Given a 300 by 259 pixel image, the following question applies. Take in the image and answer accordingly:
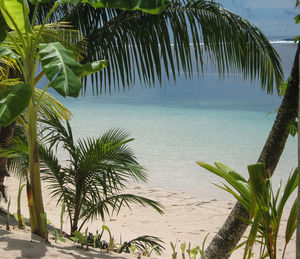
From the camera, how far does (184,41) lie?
167 inches

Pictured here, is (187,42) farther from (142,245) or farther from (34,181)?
(34,181)

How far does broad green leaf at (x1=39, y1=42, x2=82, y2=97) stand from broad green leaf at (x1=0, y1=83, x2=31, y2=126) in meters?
0.18

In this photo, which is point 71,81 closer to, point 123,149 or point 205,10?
point 123,149

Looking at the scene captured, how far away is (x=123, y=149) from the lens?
143 inches

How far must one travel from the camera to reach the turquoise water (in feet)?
32.3

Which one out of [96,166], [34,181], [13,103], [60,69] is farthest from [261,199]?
[96,166]

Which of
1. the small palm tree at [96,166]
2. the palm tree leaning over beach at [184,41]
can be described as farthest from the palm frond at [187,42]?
the small palm tree at [96,166]

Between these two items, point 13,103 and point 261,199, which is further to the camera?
point 13,103

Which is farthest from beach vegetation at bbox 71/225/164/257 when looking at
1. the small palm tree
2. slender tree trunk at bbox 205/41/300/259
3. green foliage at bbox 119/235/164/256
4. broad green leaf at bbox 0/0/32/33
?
broad green leaf at bbox 0/0/32/33

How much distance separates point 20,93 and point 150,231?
4.05 meters

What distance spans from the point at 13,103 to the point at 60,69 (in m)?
0.31

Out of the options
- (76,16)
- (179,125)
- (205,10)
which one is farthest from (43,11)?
(179,125)

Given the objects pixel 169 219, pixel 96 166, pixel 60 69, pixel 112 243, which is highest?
pixel 60 69

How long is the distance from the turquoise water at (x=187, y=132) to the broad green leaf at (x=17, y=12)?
2.20m
